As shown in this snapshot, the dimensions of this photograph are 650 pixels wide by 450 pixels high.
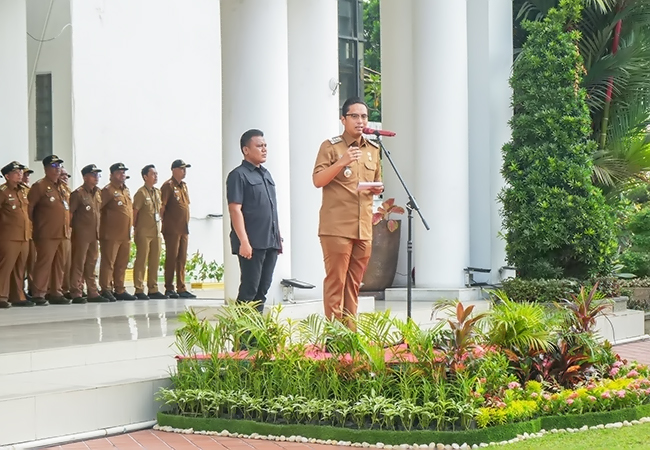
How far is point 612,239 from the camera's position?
12414 mm

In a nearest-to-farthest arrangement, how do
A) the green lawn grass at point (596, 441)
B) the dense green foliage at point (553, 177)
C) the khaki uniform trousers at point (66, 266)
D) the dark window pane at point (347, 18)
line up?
the green lawn grass at point (596, 441) < the dense green foliage at point (553, 177) < the khaki uniform trousers at point (66, 266) < the dark window pane at point (347, 18)

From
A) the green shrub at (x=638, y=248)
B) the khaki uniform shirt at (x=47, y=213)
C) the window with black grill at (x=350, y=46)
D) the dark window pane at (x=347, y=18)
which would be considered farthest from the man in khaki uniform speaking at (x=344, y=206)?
the dark window pane at (x=347, y=18)

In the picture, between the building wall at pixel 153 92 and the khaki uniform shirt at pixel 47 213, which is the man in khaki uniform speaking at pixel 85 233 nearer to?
the khaki uniform shirt at pixel 47 213

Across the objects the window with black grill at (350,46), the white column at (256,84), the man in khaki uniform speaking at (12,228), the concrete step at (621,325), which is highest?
the window with black grill at (350,46)

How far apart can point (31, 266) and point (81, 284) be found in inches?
27.4

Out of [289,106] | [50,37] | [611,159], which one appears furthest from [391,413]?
[50,37]

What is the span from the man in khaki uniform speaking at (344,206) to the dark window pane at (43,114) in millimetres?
10738

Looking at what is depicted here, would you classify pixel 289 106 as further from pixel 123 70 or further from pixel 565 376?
pixel 123 70

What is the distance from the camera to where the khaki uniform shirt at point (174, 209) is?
1537cm

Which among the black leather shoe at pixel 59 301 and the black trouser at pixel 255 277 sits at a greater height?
the black trouser at pixel 255 277

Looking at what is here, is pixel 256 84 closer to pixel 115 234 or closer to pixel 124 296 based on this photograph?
pixel 115 234

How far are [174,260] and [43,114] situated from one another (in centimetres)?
397

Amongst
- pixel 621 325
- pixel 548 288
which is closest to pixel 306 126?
pixel 548 288

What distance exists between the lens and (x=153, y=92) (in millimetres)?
18656
